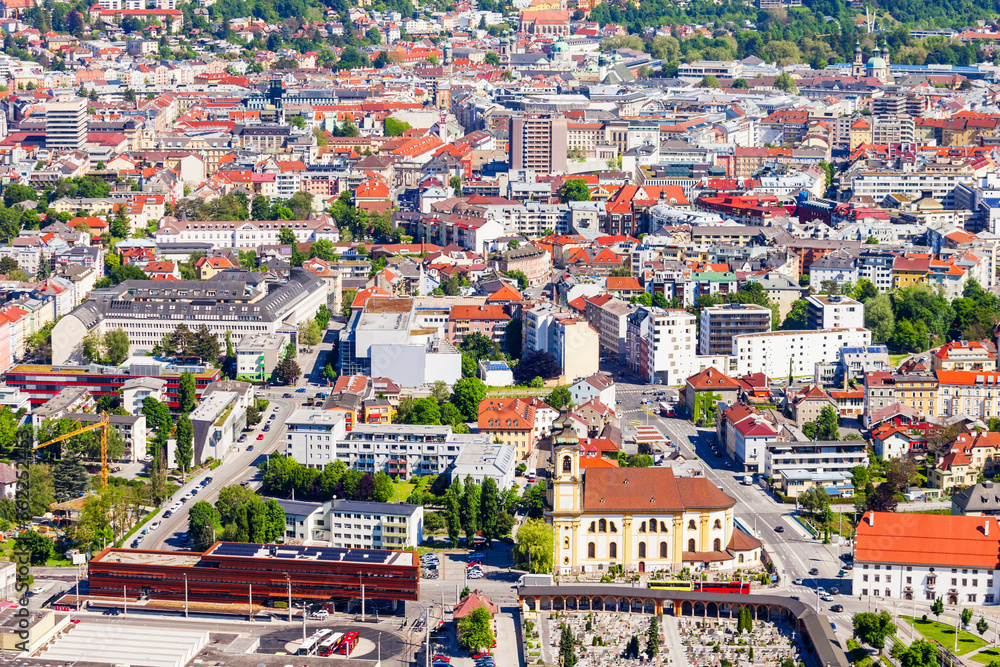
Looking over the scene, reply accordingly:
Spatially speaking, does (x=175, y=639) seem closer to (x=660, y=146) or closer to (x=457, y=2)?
(x=660, y=146)

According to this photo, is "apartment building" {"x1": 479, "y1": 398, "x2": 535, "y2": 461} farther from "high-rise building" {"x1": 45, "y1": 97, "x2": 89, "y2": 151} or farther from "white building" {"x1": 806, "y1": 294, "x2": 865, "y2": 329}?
"high-rise building" {"x1": 45, "y1": 97, "x2": 89, "y2": 151}

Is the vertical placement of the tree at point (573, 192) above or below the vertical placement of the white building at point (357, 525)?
above

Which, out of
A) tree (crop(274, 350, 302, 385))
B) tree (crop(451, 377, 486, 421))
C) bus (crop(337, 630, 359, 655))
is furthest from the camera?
tree (crop(274, 350, 302, 385))

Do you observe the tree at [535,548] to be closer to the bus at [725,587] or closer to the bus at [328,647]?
the bus at [725,587]

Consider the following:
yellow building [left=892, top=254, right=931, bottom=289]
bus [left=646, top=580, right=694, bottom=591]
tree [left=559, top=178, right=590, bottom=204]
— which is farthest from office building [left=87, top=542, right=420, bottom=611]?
tree [left=559, top=178, right=590, bottom=204]

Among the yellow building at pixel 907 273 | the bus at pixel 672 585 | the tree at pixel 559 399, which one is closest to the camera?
the bus at pixel 672 585

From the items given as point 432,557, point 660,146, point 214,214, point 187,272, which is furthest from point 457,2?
point 432,557

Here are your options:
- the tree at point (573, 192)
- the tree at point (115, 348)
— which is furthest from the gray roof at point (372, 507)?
the tree at point (573, 192)
